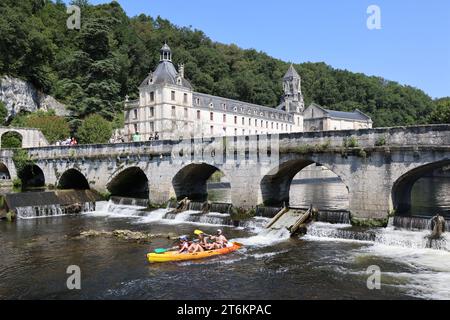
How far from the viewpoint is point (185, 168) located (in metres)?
34.0

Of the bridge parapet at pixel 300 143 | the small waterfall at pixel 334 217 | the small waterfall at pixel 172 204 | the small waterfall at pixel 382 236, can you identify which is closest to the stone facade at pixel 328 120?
the bridge parapet at pixel 300 143

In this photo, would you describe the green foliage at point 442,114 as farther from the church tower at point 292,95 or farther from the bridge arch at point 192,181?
the bridge arch at point 192,181

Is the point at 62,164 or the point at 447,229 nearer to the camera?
the point at 447,229

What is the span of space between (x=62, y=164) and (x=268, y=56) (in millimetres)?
112738

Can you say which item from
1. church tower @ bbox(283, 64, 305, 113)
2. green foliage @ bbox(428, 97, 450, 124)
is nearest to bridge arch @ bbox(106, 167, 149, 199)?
green foliage @ bbox(428, 97, 450, 124)

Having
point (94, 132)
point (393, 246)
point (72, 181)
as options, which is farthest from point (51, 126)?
point (393, 246)

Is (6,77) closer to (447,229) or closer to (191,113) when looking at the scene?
(191,113)

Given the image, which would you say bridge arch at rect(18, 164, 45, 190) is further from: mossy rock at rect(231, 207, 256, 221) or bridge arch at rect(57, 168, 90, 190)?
mossy rock at rect(231, 207, 256, 221)

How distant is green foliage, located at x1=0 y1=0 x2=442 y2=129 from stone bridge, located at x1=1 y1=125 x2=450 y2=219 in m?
27.2

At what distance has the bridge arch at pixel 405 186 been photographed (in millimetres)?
22636

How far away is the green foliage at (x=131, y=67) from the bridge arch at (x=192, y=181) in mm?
34536

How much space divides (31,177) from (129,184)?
52.7ft

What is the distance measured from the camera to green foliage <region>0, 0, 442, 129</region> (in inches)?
2682

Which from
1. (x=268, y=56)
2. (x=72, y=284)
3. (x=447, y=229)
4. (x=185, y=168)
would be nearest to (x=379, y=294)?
(x=447, y=229)
